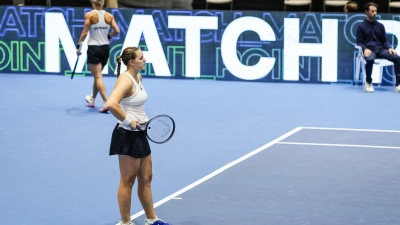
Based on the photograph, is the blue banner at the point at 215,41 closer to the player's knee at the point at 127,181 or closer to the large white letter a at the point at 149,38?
the large white letter a at the point at 149,38

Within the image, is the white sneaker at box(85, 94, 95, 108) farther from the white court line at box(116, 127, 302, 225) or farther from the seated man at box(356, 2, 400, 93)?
the seated man at box(356, 2, 400, 93)

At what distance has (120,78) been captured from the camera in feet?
22.5

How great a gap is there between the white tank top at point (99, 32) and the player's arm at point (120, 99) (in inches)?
233

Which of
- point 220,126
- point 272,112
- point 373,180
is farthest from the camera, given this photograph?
point 272,112

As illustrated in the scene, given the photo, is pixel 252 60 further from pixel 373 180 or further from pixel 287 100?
pixel 373 180

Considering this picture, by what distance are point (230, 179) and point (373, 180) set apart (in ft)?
5.00

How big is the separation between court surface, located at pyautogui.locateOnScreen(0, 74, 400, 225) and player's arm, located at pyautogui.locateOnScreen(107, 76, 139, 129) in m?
1.13

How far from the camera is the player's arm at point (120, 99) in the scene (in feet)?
21.8

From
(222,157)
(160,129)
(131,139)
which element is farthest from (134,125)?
(222,157)

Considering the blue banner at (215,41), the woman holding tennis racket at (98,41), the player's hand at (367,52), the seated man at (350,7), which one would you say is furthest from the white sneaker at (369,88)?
the woman holding tennis racket at (98,41)

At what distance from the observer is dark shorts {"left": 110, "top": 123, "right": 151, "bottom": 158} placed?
6867 mm

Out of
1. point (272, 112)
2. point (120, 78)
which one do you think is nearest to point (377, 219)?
point (120, 78)

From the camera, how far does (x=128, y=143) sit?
6.88 metres

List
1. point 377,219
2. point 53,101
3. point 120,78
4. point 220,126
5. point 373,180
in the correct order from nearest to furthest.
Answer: point 120,78 < point 377,219 < point 373,180 < point 220,126 < point 53,101
